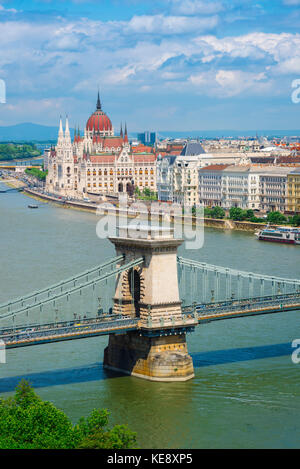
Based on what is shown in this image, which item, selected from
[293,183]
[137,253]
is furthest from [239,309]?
[293,183]

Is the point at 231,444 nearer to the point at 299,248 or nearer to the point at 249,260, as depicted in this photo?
the point at 249,260

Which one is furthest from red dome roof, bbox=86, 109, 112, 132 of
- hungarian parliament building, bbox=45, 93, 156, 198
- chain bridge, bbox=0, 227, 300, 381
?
chain bridge, bbox=0, 227, 300, 381

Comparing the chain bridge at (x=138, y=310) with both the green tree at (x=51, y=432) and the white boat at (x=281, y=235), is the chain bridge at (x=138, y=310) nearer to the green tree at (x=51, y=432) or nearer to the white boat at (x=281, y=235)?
the green tree at (x=51, y=432)

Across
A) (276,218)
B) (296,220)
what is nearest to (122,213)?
(276,218)

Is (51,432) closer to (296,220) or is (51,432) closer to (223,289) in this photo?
(223,289)

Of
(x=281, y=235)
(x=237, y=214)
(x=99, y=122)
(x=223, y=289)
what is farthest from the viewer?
(x=99, y=122)
